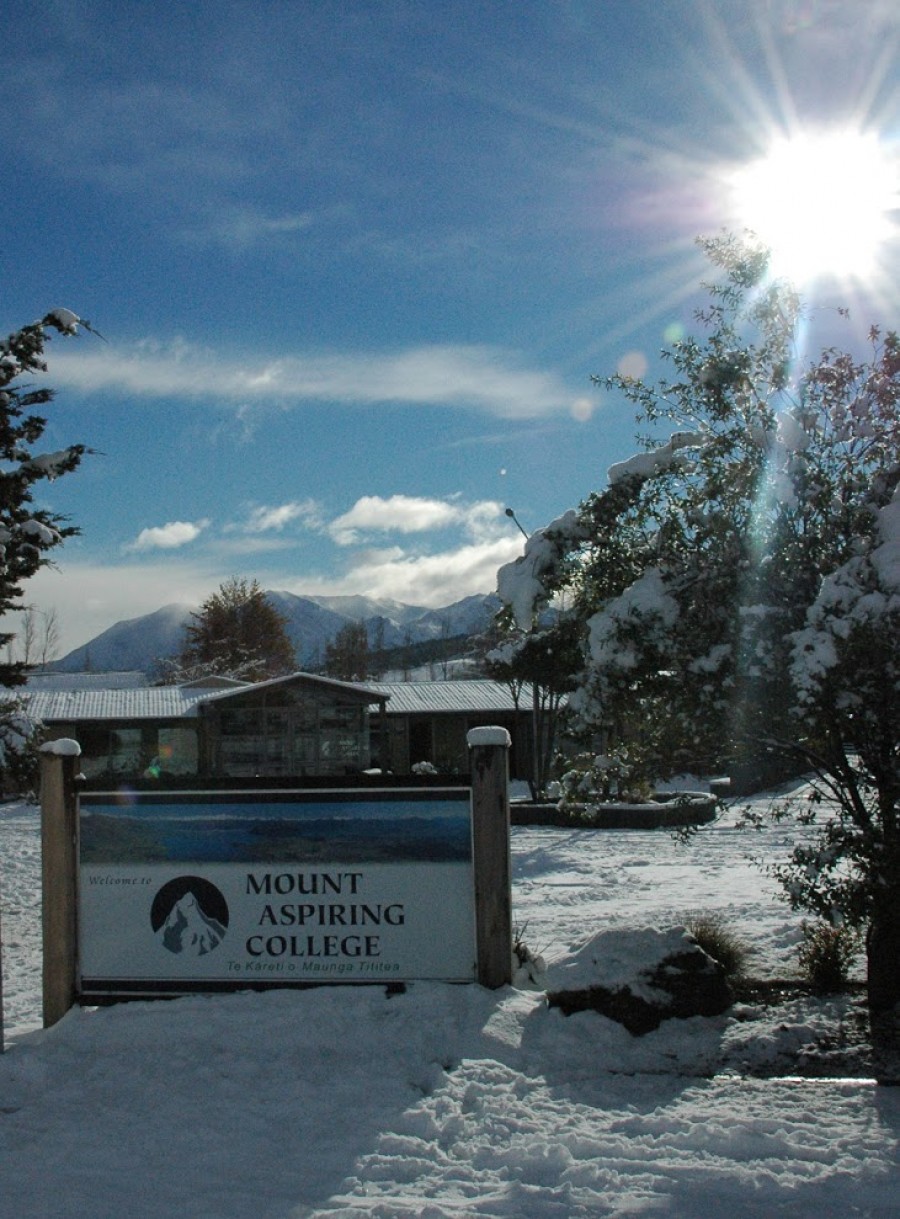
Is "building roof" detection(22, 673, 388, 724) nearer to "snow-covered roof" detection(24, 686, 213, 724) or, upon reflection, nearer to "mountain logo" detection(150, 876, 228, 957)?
"snow-covered roof" detection(24, 686, 213, 724)

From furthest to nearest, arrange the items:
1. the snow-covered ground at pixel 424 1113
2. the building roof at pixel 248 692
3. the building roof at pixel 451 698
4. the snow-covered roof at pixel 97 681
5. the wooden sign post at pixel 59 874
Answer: the snow-covered roof at pixel 97 681 → the building roof at pixel 451 698 → the building roof at pixel 248 692 → the wooden sign post at pixel 59 874 → the snow-covered ground at pixel 424 1113

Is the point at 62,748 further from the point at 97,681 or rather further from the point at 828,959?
the point at 97,681

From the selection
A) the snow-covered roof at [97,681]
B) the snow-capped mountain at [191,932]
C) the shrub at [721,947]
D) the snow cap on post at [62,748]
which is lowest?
the shrub at [721,947]

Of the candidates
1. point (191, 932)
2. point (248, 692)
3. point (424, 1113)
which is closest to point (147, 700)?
point (248, 692)

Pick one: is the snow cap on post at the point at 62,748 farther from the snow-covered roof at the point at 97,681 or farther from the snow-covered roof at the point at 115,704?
the snow-covered roof at the point at 97,681

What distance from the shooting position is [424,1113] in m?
4.94

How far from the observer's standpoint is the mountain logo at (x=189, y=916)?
A: 6762 mm

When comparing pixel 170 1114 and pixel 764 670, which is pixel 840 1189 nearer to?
pixel 764 670

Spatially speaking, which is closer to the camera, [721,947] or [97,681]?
[721,947]

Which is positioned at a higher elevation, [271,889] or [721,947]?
[271,889]

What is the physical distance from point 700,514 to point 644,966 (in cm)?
268

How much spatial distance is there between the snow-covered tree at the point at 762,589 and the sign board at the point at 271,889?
1433mm

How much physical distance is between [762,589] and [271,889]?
351 centimetres

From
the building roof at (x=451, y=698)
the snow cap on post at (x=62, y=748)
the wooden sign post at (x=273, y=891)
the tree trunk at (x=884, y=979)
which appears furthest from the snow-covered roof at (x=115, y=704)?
the tree trunk at (x=884, y=979)
